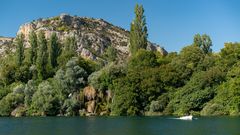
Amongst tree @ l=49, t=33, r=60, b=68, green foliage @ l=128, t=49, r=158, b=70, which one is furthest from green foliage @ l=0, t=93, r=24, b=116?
green foliage @ l=128, t=49, r=158, b=70

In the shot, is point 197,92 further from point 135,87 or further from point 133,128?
point 133,128

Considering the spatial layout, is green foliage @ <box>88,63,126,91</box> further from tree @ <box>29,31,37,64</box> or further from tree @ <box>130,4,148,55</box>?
tree @ <box>29,31,37,64</box>

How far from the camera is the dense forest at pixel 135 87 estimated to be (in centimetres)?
11156

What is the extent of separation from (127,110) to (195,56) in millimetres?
27185

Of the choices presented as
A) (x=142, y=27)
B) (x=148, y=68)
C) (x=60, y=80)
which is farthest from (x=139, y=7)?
(x=60, y=80)

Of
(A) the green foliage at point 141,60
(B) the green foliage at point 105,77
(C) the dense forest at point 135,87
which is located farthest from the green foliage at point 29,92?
(A) the green foliage at point 141,60

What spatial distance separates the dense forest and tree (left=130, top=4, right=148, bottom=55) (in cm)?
33

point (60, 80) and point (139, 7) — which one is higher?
point (139, 7)

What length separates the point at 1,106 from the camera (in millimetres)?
130125

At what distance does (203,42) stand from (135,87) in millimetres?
42346

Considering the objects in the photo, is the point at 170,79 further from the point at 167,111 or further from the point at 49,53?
the point at 49,53

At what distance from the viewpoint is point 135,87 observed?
120 m

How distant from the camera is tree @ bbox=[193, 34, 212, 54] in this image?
151500 mm

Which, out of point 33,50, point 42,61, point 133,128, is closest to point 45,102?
point 42,61
